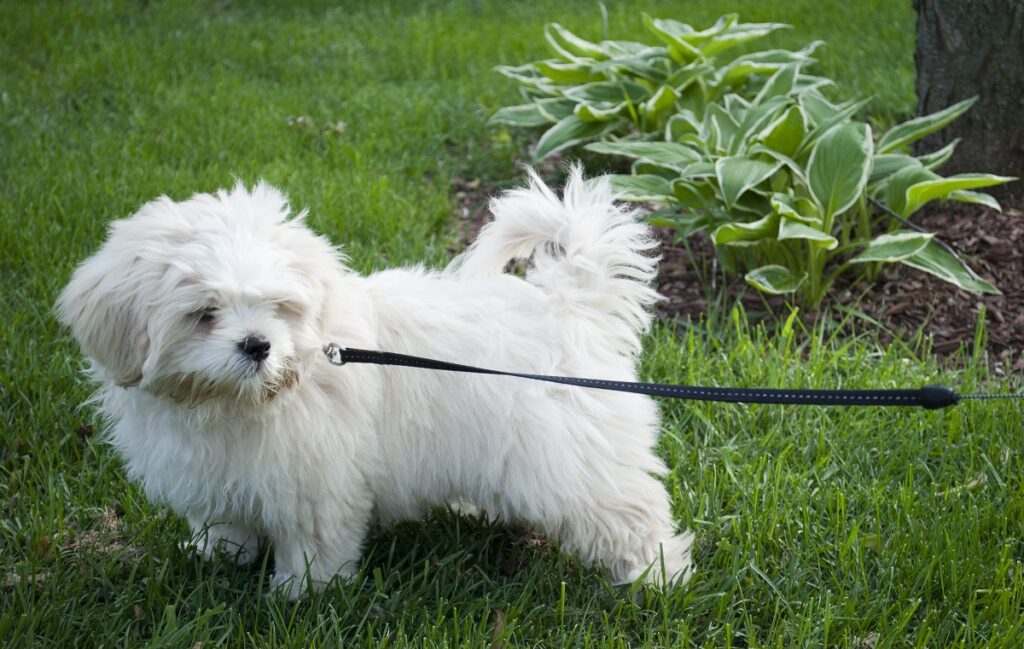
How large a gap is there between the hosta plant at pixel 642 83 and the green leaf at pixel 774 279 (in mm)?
1212

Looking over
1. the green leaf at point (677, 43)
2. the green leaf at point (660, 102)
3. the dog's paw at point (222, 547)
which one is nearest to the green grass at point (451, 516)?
the dog's paw at point (222, 547)

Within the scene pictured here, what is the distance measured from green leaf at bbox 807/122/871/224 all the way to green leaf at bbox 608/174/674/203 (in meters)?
0.63

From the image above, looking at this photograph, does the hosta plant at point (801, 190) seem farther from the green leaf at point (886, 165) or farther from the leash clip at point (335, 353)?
the leash clip at point (335, 353)

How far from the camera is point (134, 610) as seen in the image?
2.64 m

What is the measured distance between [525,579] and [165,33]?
6294 mm

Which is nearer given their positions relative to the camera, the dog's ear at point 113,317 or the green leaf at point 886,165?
the dog's ear at point 113,317

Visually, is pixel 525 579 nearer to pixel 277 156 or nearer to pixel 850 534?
pixel 850 534

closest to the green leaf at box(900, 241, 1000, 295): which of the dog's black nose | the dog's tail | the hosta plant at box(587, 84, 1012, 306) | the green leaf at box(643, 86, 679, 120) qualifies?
the hosta plant at box(587, 84, 1012, 306)

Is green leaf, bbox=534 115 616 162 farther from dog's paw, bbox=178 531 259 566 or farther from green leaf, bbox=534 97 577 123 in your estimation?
dog's paw, bbox=178 531 259 566

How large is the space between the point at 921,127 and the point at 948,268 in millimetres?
766

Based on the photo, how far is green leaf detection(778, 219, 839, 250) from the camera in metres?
3.92

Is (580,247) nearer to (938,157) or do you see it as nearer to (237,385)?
(237,385)

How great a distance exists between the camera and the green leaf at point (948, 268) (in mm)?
4102

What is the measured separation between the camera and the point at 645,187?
14.8 feet
